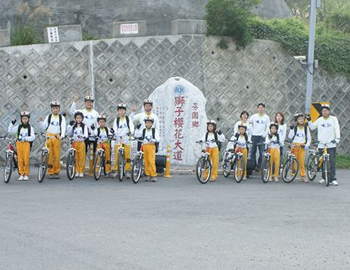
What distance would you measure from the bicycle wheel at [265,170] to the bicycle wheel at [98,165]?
405 centimetres

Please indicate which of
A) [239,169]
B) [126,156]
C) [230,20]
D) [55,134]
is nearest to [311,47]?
[230,20]

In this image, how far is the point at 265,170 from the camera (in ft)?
50.6

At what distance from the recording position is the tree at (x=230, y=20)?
69.1 ft

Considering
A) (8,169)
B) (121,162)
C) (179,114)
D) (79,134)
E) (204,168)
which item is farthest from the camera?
(179,114)

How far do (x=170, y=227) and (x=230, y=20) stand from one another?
13242 millimetres

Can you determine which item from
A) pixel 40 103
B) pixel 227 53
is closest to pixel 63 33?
pixel 40 103

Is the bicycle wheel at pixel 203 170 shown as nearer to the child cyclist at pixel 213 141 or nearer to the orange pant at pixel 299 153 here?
the child cyclist at pixel 213 141

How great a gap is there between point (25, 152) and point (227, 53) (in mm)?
9393

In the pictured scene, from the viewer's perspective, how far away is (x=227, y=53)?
2139 cm

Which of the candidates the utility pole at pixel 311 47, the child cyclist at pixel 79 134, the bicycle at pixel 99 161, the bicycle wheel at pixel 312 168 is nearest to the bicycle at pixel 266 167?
the bicycle wheel at pixel 312 168

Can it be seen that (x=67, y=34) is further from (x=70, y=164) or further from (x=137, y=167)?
(x=137, y=167)

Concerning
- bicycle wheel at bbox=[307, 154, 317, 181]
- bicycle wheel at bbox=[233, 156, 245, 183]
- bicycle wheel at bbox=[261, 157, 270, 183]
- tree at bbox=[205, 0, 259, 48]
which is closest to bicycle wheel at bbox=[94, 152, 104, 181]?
bicycle wheel at bbox=[233, 156, 245, 183]

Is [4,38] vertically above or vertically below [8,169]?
above

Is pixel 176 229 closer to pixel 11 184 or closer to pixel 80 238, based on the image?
pixel 80 238
